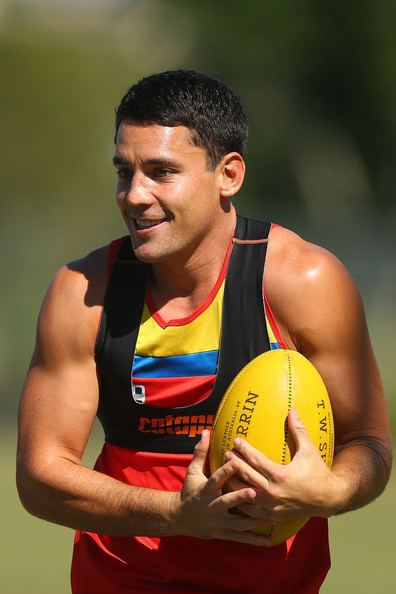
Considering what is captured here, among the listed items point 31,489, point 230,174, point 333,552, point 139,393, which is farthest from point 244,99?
point 31,489

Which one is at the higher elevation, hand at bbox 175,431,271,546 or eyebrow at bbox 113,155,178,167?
eyebrow at bbox 113,155,178,167

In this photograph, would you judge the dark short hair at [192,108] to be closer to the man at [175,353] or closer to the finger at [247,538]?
the man at [175,353]

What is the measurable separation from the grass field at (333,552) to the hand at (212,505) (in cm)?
382

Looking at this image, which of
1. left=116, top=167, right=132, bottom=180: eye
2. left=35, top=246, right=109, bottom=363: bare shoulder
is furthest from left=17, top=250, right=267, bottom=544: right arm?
left=116, top=167, right=132, bottom=180: eye

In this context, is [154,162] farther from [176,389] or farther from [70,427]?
[70,427]

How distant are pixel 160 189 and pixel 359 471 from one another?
1089 mm

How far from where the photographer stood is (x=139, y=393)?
13.0 ft

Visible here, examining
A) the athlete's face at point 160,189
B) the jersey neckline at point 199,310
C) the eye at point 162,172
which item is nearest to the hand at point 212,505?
the jersey neckline at point 199,310

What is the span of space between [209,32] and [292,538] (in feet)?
56.9

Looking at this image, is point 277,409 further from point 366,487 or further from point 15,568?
point 15,568

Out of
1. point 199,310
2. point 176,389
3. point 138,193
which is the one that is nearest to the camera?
point 138,193

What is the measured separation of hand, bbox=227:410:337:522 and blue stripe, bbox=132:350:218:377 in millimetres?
540

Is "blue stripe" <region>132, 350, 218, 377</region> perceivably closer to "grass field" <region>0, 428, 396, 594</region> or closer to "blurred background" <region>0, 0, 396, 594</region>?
"grass field" <region>0, 428, 396, 594</region>

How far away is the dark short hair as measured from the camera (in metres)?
3.98
